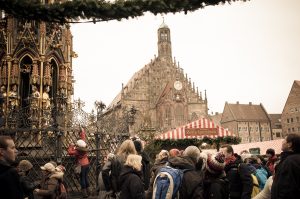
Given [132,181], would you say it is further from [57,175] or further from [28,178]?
[28,178]

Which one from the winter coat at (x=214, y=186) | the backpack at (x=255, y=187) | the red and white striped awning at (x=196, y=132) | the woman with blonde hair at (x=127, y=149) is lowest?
the backpack at (x=255, y=187)

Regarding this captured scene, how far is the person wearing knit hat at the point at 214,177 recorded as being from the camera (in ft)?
14.4

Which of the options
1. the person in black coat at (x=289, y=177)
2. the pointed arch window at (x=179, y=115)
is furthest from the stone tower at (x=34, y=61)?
the pointed arch window at (x=179, y=115)

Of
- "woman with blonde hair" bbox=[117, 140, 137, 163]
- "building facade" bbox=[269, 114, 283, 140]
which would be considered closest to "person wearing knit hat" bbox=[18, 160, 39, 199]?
"woman with blonde hair" bbox=[117, 140, 137, 163]

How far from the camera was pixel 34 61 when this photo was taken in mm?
12234

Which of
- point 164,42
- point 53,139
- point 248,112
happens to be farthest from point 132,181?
point 248,112

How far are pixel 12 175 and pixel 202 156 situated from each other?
9.23 feet

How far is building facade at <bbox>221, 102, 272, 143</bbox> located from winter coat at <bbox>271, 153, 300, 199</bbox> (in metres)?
61.0

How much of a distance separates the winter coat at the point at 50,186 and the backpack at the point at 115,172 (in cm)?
87

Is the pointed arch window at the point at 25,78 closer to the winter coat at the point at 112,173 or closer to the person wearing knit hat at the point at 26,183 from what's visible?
the person wearing knit hat at the point at 26,183

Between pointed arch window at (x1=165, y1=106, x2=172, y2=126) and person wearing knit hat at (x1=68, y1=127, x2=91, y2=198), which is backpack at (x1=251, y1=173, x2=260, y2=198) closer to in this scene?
person wearing knit hat at (x1=68, y1=127, x2=91, y2=198)

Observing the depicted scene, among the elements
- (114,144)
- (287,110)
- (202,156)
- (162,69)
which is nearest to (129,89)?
(162,69)

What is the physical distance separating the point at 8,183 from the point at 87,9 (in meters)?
2.04

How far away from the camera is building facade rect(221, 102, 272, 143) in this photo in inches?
2495
